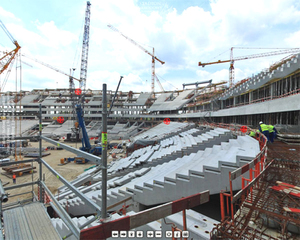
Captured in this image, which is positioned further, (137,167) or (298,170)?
(137,167)

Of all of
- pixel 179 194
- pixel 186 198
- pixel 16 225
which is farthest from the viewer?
pixel 179 194

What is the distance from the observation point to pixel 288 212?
8.76ft

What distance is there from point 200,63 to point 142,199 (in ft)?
251

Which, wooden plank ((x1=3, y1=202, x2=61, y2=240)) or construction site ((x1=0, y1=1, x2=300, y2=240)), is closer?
construction site ((x1=0, y1=1, x2=300, y2=240))

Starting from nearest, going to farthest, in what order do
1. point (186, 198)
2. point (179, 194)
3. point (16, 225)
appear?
1. point (186, 198)
2. point (16, 225)
3. point (179, 194)

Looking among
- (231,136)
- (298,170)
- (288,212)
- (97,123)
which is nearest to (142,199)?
(288,212)

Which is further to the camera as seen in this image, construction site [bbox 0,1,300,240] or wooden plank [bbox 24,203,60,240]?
wooden plank [bbox 24,203,60,240]

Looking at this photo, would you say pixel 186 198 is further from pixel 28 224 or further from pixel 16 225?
pixel 16 225

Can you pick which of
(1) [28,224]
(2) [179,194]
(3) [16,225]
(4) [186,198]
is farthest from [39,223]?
(2) [179,194]

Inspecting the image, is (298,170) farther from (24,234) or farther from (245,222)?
(24,234)

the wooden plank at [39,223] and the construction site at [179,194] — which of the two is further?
the wooden plank at [39,223]

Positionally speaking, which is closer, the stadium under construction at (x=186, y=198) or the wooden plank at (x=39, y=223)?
the stadium under construction at (x=186, y=198)

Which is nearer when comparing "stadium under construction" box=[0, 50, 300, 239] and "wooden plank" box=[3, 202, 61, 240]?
"stadium under construction" box=[0, 50, 300, 239]

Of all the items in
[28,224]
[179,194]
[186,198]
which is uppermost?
[186,198]
